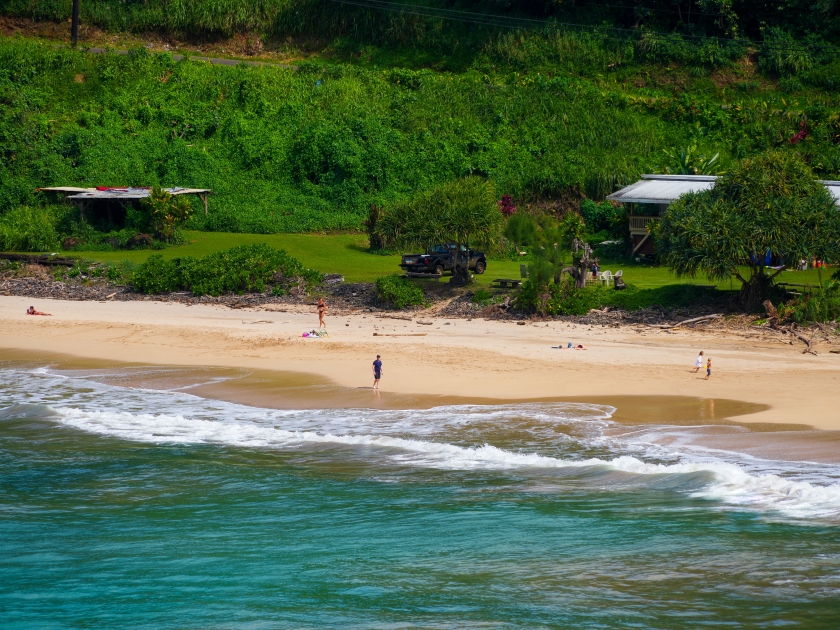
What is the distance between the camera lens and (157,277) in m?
37.7

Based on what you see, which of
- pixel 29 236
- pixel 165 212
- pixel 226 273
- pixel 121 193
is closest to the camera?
pixel 226 273

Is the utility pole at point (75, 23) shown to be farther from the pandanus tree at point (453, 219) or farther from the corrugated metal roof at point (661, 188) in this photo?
the pandanus tree at point (453, 219)

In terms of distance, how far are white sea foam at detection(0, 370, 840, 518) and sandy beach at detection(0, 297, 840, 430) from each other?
62.6 inches

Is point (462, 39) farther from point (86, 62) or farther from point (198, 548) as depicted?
point (198, 548)

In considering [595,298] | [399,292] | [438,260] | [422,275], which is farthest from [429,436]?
[438,260]

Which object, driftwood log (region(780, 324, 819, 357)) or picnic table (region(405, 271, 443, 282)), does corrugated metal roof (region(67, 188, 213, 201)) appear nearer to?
picnic table (region(405, 271, 443, 282))

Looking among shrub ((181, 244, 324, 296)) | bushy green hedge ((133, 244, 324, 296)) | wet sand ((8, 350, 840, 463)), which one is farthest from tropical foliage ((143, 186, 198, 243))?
wet sand ((8, 350, 840, 463))

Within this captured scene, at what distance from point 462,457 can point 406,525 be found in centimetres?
329

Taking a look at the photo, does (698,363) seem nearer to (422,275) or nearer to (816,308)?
(816,308)

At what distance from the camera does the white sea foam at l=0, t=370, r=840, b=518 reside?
58.7 feet

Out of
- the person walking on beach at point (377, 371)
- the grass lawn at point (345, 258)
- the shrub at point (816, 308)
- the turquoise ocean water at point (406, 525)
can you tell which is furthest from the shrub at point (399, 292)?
the shrub at point (816, 308)

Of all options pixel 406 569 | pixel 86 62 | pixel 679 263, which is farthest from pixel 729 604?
pixel 86 62

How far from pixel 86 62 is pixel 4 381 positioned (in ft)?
140

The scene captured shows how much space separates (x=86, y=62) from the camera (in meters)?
64.9
